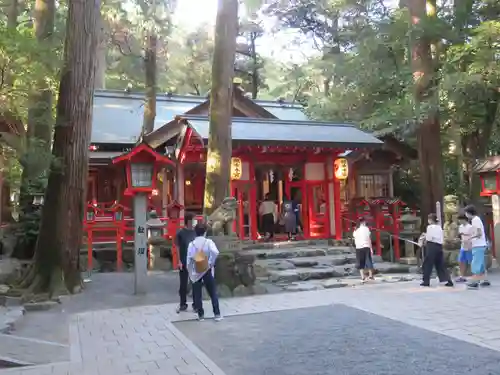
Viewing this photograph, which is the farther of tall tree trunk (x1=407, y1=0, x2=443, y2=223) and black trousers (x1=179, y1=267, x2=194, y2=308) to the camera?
tall tree trunk (x1=407, y1=0, x2=443, y2=223)

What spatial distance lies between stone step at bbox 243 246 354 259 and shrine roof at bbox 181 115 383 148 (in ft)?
10.3

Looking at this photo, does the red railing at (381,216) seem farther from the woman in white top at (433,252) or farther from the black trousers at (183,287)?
the black trousers at (183,287)

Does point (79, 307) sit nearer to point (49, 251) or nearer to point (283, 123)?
point (49, 251)

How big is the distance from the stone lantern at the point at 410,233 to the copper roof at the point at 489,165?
2.47 m

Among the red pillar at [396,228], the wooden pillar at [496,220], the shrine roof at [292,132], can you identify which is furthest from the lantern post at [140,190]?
the wooden pillar at [496,220]

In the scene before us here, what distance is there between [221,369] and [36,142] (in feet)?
23.1

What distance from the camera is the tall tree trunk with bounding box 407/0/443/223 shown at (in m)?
14.2

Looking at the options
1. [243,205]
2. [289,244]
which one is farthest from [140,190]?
[243,205]

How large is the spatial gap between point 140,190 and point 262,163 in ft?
21.6

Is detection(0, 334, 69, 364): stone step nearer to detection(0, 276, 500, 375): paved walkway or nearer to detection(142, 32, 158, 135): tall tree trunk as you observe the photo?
detection(0, 276, 500, 375): paved walkway

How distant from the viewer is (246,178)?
15.3 metres

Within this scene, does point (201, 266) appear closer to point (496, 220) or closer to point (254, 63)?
point (496, 220)

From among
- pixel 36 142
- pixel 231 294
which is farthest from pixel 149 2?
pixel 231 294

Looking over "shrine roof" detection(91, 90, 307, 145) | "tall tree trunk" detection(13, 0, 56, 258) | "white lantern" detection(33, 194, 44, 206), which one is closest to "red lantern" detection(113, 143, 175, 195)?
"tall tree trunk" detection(13, 0, 56, 258)
